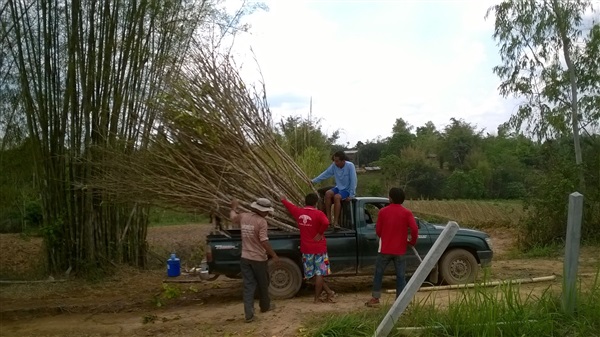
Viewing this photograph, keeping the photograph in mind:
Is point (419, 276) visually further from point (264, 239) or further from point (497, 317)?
point (264, 239)

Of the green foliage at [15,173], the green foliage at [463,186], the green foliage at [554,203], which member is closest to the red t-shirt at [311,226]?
the green foliage at [15,173]

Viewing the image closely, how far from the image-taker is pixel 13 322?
29.0ft

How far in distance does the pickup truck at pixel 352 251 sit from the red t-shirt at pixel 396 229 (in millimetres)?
1184

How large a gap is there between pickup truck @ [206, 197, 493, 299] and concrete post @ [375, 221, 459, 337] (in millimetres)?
3360

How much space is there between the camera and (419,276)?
17.3 ft

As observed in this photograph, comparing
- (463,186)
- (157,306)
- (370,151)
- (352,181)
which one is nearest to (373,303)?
(352,181)

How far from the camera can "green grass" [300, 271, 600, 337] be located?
5188mm

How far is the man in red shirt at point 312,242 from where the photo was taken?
802cm

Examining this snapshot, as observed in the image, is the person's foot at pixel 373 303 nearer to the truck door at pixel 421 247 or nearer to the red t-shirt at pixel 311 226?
the red t-shirt at pixel 311 226

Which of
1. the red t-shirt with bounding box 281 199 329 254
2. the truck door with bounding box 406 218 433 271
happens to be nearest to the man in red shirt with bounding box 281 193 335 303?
the red t-shirt with bounding box 281 199 329 254

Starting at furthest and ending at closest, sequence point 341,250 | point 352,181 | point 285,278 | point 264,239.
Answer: point 352,181, point 341,250, point 285,278, point 264,239

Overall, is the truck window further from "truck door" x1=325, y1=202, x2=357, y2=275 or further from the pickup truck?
"truck door" x1=325, y1=202, x2=357, y2=275

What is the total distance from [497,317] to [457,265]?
3.98m

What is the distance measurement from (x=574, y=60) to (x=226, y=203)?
495 inches
